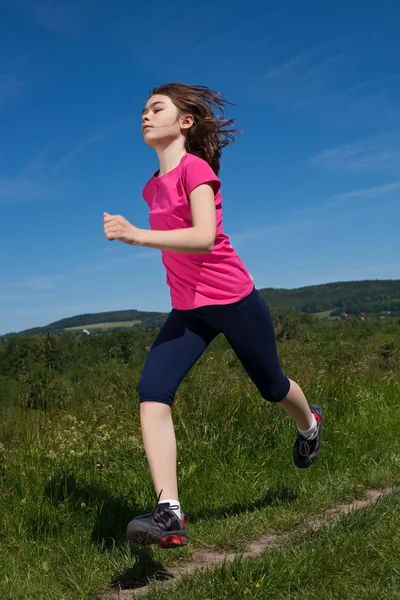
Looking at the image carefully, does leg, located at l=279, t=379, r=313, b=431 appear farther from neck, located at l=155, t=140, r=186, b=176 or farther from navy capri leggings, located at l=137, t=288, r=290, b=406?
A: neck, located at l=155, t=140, r=186, b=176

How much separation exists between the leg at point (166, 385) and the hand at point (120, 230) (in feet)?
2.56

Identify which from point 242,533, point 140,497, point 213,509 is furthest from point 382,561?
point 140,497

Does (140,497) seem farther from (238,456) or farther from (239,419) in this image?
(239,419)

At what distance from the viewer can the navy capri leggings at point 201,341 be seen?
3.45m

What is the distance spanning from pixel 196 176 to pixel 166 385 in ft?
3.45

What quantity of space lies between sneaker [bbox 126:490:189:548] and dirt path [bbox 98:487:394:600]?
0.20 m

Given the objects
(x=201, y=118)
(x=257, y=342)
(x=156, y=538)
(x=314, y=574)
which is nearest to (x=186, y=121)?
(x=201, y=118)

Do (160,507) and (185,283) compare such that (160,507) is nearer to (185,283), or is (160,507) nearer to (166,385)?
(166,385)

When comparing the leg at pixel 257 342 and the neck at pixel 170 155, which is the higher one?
the neck at pixel 170 155

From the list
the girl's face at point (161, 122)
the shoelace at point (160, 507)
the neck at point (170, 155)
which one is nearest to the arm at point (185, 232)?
the neck at point (170, 155)

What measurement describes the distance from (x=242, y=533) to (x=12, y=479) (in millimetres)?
1456

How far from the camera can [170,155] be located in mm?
3637

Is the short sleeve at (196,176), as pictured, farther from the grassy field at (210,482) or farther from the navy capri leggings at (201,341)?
the grassy field at (210,482)

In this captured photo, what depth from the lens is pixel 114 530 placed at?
3.91m
